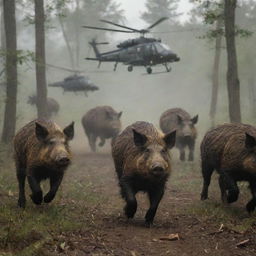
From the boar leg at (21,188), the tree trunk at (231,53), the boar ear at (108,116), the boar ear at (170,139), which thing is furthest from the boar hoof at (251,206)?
the boar ear at (108,116)

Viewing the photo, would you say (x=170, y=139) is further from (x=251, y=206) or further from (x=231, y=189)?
(x=251, y=206)

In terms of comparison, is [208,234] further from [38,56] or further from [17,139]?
[38,56]

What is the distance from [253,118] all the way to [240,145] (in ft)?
77.0

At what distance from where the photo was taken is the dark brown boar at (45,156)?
8984 millimetres

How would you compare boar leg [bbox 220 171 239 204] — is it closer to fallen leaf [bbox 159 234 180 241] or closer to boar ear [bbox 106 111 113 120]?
fallen leaf [bbox 159 234 180 241]

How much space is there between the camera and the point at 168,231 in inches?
334

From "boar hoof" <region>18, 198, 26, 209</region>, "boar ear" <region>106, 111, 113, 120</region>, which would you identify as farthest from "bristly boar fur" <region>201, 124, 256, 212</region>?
"boar ear" <region>106, 111, 113, 120</region>

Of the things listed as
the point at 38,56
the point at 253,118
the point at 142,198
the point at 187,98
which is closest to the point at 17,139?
the point at 142,198

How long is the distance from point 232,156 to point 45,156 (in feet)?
12.5

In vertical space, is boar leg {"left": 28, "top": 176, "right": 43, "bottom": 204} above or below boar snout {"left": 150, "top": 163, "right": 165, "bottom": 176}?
below

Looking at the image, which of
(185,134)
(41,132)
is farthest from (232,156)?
(185,134)

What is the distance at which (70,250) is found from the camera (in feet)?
21.7

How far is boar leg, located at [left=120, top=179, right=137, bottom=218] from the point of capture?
873cm

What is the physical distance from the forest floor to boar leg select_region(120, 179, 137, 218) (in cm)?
26
